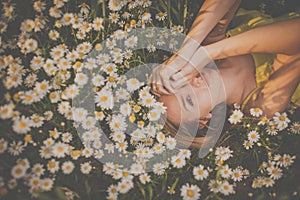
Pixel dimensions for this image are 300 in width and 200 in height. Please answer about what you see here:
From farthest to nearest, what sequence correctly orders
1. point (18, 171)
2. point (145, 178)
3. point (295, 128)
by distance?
point (295, 128), point (145, 178), point (18, 171)

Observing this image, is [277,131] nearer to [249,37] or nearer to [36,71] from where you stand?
[249,37]

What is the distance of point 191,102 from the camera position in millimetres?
1036

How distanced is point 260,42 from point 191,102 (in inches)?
9.4

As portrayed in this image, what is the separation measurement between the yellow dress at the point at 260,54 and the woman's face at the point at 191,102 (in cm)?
11

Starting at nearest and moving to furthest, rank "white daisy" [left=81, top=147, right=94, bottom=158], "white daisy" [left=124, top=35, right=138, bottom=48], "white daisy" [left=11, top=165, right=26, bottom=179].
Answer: "white daisy" [left=11, top=165, right=26, bottom=179] → "white daisy" [left=81, top=147, right=94, bottom=158] → "white daisy" [left=124, top=35, right=138, bottom=48]

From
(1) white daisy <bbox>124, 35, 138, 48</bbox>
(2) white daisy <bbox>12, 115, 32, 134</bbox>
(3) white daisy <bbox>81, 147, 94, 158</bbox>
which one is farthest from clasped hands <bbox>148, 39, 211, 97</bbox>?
(2) white daisy <bbox>12, 115, 32, 134</bbox>

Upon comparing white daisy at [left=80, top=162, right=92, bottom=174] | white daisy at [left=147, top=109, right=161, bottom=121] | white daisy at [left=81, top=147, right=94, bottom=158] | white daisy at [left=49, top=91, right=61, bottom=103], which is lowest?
white daisy at [left=80, top=162, right=92, bottom=174]

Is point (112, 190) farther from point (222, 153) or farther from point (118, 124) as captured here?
point (222, 153)

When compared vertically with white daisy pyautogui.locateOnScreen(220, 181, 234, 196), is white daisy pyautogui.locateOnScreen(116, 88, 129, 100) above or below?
above

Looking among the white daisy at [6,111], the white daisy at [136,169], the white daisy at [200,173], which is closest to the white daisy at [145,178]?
the white daisy at [136,169]

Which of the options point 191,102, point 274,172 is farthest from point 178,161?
point 274,172

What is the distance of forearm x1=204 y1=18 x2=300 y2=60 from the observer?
105 cm

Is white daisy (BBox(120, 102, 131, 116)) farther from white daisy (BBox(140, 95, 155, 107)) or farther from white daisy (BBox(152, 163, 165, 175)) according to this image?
white daisy (BBox(152, 163, 165, 175))

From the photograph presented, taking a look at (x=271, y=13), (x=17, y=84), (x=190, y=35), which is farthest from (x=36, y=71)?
(x=271, y=13)
